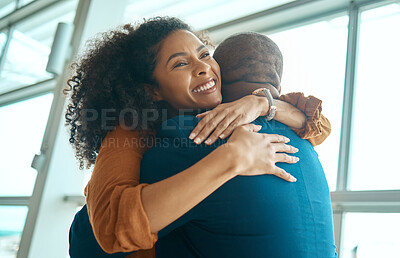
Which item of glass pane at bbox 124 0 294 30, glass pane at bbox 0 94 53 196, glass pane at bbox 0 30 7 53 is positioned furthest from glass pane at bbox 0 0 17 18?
glass pane at bbox 124 0 294 30

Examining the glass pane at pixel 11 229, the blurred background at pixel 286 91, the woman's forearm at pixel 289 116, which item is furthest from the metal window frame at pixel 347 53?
the glass pane at pixel 11 229

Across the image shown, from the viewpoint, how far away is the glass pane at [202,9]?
3.20 metres

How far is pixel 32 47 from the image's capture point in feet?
15.2

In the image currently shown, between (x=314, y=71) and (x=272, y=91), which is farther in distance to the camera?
(x=314, y=71)

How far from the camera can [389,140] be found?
2.11 m

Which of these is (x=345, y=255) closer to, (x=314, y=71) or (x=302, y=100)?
(x=302, y=100)

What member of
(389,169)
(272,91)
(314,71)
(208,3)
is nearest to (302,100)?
(272,91)

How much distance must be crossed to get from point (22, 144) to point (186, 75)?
10.5 feet

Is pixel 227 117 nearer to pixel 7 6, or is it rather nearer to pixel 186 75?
pixel 186 75

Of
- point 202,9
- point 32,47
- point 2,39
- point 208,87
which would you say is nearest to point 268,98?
point 208,87

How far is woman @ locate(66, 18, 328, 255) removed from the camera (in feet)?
3.14

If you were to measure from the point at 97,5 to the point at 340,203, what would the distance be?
2801mm

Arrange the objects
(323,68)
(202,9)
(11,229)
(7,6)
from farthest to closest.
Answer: (7,6) → (11,229) → (202,9) → (323,68)

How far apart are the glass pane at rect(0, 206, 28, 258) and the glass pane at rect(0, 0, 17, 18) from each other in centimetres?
270
